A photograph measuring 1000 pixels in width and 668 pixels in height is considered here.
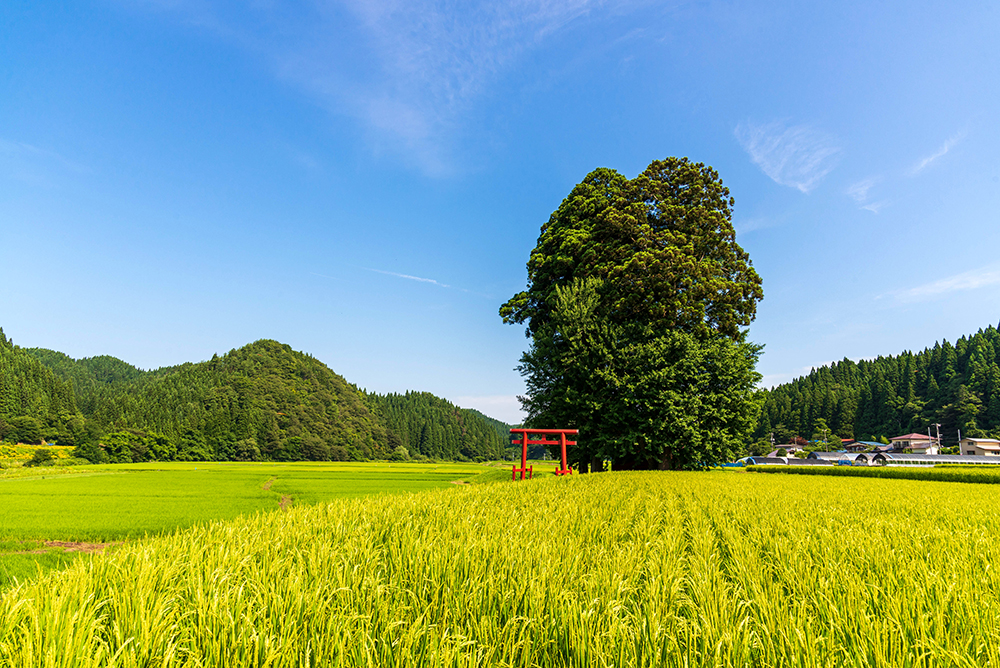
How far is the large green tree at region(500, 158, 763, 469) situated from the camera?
23.4m

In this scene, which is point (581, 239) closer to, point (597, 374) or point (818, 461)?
point (597, 374)

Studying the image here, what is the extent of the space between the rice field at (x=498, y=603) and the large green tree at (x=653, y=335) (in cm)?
1951

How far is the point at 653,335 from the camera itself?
24.3 metres

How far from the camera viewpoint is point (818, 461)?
8581cm

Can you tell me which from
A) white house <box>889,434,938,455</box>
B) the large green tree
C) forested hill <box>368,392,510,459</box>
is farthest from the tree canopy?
forested hill <box>368,392,510,459</box>

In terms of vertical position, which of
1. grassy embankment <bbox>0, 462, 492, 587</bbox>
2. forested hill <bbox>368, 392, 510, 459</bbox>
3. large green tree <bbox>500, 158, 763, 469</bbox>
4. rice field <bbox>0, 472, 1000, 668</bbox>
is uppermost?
large green tree <bbox>500, 158, 763, 469</bbox>

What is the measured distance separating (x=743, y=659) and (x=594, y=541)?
2285 mm

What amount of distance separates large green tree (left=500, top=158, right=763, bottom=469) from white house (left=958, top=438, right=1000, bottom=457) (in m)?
106

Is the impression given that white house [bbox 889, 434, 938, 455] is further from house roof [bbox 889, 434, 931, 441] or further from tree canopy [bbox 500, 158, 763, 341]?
tree canopy [bbox 500, 158, 763, 341]

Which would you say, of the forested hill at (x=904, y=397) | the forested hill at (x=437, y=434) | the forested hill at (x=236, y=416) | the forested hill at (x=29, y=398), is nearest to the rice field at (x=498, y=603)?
the forested hill at (x=236, y=416)

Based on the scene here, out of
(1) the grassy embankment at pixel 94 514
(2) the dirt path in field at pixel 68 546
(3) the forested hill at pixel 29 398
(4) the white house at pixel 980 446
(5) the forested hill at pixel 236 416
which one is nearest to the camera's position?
(1) the grassy embankment at pixel 94 514

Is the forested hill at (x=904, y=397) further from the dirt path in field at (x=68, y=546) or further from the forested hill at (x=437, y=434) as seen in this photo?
the dirt path in field at (x=68, y=546)

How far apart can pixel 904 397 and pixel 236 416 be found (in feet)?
569

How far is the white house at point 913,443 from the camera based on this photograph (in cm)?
10056
